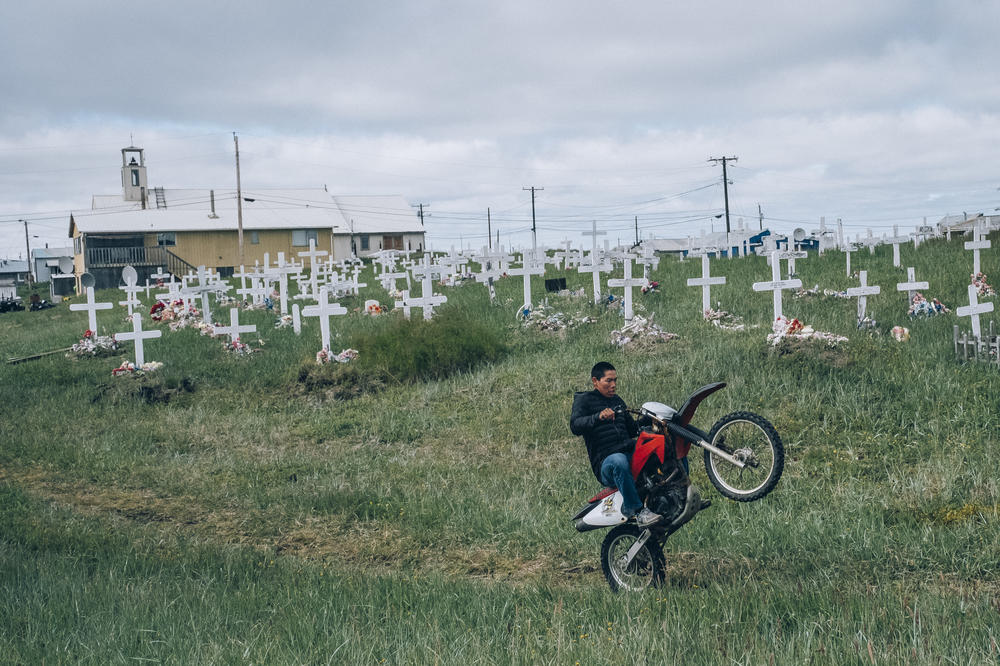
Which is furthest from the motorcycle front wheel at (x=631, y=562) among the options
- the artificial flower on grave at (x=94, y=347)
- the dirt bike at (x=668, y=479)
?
the artificial flower on grave at (x=94, y=347)

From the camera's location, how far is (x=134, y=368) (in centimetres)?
1786

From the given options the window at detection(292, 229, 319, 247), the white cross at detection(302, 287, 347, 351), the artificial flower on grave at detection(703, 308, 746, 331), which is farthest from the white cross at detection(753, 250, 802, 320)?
the window at detection(292, 229, 319, 247)

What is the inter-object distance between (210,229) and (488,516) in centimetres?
5130

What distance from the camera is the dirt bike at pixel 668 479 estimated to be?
5.96 metres

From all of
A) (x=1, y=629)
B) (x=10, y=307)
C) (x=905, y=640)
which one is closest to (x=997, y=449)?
(x=905, y=640)

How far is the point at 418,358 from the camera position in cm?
1648

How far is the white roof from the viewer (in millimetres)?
55719

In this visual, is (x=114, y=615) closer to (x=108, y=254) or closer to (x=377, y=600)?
(x=377, y=600)

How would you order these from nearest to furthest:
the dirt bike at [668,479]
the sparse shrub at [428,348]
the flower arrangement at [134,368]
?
the dirt bike at [668,479] < the sparse shrub at [428,348] < the flower arrangement at [134,368]

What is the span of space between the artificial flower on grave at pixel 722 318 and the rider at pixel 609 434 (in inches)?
407

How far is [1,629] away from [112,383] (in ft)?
38.7

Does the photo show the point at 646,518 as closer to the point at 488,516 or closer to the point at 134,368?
the point at 488,516

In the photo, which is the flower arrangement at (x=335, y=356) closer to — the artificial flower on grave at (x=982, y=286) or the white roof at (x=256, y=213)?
the artificial flower on grave at (x=982, y=286)

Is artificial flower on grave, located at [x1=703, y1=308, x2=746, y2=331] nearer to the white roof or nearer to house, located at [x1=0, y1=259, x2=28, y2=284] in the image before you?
the white roof
